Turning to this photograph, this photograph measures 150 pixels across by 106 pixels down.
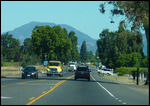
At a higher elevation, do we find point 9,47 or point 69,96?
point 9,47

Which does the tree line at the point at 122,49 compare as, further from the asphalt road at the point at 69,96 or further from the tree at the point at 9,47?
the tree at the point at 9,47

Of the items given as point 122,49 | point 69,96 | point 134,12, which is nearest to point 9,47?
point 122,49

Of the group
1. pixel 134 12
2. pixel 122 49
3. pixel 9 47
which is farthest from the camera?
pixel 9 47

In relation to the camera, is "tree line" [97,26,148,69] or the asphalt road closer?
the asphalt road

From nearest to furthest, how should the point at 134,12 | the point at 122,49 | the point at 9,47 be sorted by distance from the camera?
the point at 134,12 → the point at 122,49 → the point at 9,47

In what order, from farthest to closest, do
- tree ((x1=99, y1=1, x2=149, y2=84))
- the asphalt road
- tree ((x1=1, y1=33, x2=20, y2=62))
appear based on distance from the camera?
tree ((x1=1, y1=33, x2=20, y2=62))
tree ((x1=99, y1=1, x2=149, y2=84))
the asphalt road

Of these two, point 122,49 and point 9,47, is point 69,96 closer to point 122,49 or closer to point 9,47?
point 122,49

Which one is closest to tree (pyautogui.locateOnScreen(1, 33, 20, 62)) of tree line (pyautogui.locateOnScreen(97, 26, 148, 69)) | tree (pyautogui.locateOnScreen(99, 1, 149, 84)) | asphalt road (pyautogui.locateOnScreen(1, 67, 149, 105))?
tree line (pyautogui.locateOnScreen(97, 26, 148, 69))

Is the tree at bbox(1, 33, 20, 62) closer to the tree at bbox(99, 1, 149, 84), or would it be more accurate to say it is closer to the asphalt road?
the tree at bbox(99, 1, 149, 84)

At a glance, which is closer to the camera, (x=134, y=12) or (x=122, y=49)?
(x=134, y=12)

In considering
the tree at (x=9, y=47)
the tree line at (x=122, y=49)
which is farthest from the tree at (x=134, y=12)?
the tree at (x=9, y=47)

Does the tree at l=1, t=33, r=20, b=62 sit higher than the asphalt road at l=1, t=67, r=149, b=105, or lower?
higher

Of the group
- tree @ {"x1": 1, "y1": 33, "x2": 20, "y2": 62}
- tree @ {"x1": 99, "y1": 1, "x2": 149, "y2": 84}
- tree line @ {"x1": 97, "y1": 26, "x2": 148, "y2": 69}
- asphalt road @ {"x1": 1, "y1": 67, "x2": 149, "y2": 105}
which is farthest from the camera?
tree @ {"x1": 1, "y1": 33, "x2": 20, "y2": 62}

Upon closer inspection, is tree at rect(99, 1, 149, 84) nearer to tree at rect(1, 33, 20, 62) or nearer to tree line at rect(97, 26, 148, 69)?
tree line at rect(97, 26, 148, 69)
